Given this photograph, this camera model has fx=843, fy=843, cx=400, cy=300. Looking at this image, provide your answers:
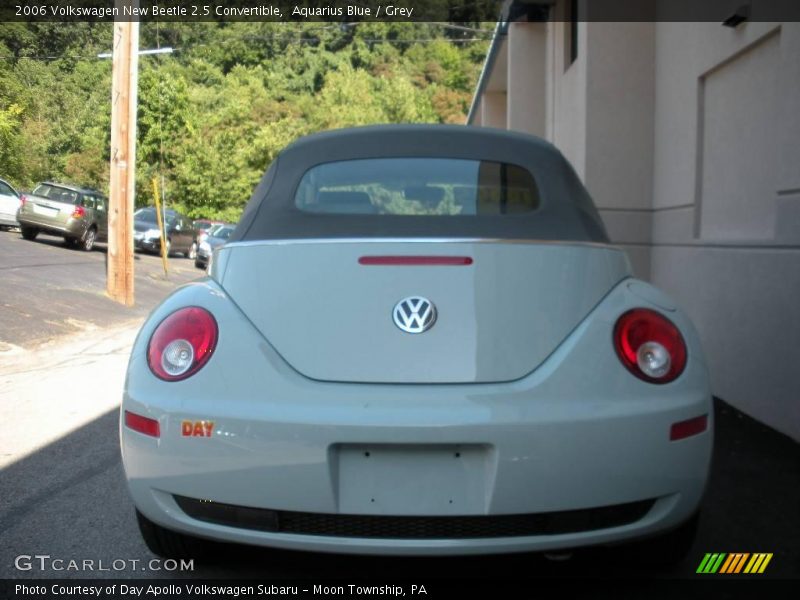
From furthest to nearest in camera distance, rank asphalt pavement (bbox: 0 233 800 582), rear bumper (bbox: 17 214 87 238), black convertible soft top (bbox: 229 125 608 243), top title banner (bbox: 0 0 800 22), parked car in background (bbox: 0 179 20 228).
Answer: parked car in background (bbox: 0 179 20 228), rear bumper (bbox: 17 214 87 238), top title banner (bbox: 0 0 800 22), asphalt pavement (bbox: 0 233 800 582), black convertible soft top (bbox: 229 125 608 243)

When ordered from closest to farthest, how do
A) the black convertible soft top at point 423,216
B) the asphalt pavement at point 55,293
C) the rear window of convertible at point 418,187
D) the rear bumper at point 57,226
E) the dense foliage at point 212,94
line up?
the black convertible soft top at point 423,216
the rear window of convertible at point 418,187
the asphalt pavement at point 55,293
the dense foliage at point 212,94
the rear bumper at point 57,226

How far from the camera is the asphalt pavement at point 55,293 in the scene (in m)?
10.1

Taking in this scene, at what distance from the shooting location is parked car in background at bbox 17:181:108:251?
68.5ft

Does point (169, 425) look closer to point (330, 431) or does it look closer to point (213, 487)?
point (213, 487)

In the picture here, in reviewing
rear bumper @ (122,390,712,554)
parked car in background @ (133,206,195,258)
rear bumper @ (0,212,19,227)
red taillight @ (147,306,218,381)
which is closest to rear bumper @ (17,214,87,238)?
rear bumper @ (0,212,19,227)

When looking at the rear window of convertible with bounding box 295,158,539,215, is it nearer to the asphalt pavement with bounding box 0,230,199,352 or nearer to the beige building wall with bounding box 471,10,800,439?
the beige building wall with bounding box 471,10,800,439

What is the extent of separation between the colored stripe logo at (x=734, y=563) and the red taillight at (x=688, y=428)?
73cm

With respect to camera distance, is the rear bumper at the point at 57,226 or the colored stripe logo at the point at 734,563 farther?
the rear bumper at the point at 57,226

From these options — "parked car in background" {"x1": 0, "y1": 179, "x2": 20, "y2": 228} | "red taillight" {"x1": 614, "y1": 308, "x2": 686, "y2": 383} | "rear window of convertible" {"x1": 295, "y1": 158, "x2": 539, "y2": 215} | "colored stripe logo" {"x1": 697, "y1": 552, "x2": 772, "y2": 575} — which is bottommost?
"colored stripe logo" {"x1": 697, "y1": 552, "x2": 772, "y2": 575}

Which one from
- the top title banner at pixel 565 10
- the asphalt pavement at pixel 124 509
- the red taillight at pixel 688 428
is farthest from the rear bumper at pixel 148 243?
the red taillight at pixel 688 428

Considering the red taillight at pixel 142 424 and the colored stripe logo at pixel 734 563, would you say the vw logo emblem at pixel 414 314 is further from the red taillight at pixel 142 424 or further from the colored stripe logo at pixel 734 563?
the colored stripe logo at pixel 734 563

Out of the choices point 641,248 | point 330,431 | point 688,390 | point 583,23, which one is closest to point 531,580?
point 688,390

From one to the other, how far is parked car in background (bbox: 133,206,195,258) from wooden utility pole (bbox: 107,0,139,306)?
1482cm

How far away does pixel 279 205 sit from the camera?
3223mm
